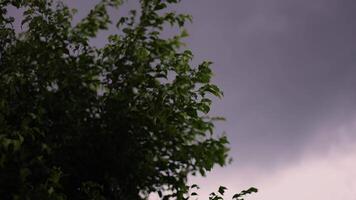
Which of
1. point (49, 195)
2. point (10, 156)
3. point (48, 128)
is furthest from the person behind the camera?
point (48, 128)

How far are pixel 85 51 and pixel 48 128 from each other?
1.56 meters

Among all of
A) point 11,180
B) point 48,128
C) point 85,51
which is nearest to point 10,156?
point 11,180

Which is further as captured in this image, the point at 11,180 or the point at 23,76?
the point at 23,76

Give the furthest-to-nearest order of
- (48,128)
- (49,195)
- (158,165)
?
(158,165), (48,128), (49,195)

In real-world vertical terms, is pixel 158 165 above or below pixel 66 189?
above

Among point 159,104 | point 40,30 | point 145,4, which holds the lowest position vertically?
point 159,104

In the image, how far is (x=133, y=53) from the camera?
28.1 feet

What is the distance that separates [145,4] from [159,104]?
1828mm

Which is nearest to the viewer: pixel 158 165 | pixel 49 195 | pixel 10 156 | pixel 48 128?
pixel 49 195

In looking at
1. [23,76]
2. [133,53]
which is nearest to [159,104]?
[133,53]

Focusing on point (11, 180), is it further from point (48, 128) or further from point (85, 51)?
point (85, 51)

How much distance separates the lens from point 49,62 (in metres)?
8.05

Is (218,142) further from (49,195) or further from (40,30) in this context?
(40,30)

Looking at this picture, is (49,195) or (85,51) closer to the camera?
→ (49,195)
